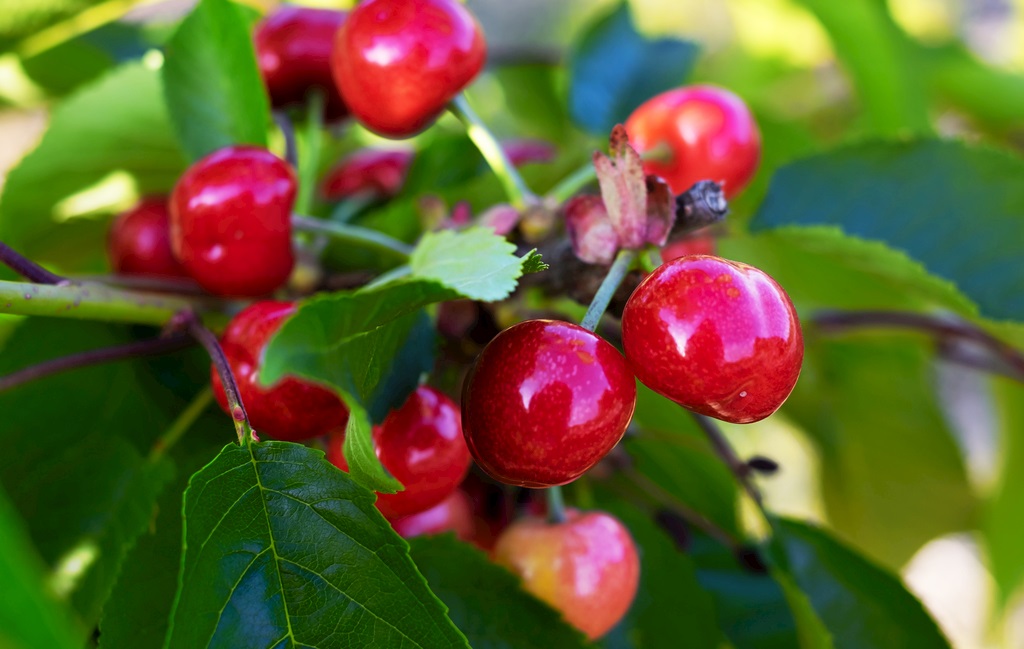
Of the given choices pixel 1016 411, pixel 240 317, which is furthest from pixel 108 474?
pixel 1016 411

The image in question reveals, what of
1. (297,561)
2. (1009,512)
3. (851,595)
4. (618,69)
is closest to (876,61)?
(618,69)

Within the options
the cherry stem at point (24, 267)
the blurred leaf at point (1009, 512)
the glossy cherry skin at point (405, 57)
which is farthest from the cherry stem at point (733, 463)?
the blurred leaf at point (1009, 512)

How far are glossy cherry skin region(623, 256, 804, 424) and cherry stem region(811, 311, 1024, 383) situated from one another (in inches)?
18.6

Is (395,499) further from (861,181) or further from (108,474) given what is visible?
(861,181)

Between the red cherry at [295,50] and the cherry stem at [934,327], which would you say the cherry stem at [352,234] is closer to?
the red cherry at [295,50]

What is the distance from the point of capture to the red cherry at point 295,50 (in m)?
0.55

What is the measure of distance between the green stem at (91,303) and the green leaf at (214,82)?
0.11 m

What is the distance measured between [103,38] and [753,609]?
28.1 inches

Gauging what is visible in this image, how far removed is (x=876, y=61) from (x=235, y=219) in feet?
2.37

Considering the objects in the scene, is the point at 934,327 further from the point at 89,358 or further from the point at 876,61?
the point at 89,358

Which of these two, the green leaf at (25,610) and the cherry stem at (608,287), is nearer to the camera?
the green leaf at (25,610)

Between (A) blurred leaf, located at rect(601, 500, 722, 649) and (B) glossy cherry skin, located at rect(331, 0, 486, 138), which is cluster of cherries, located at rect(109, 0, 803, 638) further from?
(A) blurred leaf, located at rect(601, 500, 722, 649)

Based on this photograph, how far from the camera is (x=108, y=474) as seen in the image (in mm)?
448

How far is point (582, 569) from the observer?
0.40 metres
